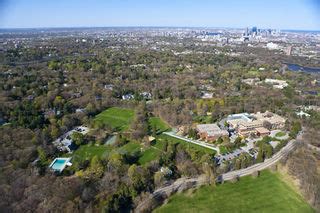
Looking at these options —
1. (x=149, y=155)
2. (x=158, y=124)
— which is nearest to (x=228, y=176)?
(x=149, y=155)

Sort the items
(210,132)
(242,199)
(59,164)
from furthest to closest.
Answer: (210,132) < (59,164) < (242,199)

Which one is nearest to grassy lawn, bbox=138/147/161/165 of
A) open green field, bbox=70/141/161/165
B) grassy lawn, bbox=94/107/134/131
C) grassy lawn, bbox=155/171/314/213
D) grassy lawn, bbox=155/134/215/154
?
open green field, bbox=70/141/161/165

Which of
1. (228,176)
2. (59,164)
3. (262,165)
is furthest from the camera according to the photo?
(262,165)

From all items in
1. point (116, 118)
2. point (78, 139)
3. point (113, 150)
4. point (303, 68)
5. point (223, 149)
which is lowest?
point (303, 68)

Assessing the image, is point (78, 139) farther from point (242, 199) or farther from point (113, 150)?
point (242, 199)

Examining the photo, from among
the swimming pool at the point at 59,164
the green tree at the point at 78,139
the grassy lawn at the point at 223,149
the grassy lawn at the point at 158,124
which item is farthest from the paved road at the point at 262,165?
the green tree at the point at 78,139

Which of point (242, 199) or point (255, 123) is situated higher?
point (255, 123)

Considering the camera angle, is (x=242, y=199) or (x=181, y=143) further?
(x=181, y=143)
